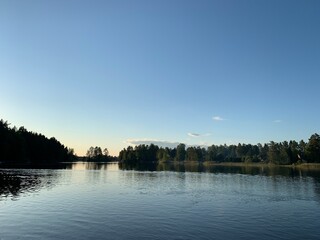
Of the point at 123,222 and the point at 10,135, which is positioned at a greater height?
the point at 10,135

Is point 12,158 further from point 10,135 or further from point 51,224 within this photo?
point 51,224

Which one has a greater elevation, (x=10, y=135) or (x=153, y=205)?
(x=10, y=135)

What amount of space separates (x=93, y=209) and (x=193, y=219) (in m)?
14.3

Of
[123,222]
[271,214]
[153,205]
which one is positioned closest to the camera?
[123,222]

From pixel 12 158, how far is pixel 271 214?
177m

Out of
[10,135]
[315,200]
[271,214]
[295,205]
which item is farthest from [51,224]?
[10,135]

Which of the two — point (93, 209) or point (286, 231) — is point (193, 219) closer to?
point (286, 231)

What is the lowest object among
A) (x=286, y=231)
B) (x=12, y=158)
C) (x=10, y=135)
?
(x=286, y=231)

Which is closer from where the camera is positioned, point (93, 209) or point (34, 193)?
point (93, 209)

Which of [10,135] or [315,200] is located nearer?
[315,200]

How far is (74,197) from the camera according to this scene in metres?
54.9

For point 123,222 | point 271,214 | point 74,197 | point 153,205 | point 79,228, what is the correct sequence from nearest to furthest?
point 79,228
point 123,222
point 271,214
point 153,205
point 74,197

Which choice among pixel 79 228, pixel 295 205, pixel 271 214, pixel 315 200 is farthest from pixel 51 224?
pixel 315 200

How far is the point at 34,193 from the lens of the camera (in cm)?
5831
